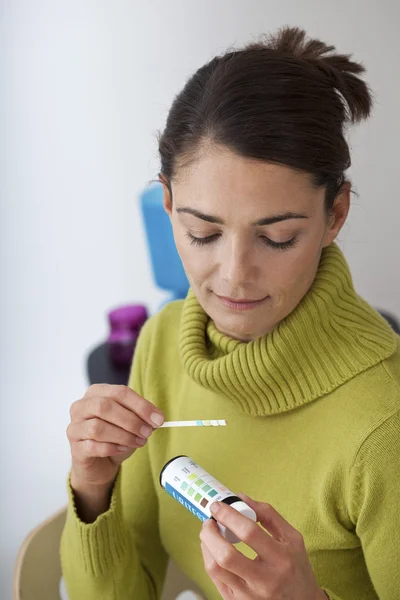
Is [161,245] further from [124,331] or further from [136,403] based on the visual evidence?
[136,403]

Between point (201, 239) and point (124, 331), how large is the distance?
2.83ft

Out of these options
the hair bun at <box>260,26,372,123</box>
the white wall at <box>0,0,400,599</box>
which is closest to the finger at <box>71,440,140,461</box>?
the hair bun at <box>260,26,372,123</box>

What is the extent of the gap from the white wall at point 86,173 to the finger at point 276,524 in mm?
1041

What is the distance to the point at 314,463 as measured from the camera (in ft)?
2.72

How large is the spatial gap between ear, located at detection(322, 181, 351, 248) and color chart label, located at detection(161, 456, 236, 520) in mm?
270

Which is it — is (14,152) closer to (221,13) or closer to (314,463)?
(221,13)

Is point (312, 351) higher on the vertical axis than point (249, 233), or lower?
lower

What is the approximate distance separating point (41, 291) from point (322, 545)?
1.30m

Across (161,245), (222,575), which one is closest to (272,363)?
(222,575)

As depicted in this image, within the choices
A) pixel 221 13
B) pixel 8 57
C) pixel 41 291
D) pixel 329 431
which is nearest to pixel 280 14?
pixel 221 13

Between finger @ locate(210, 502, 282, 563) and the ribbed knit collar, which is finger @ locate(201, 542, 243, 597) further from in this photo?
the ribbed knit collar

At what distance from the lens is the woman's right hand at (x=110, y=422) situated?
2.57 feet

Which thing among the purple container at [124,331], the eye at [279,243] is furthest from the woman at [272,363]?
the purple container at [124,331]

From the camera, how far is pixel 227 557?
0.61m
